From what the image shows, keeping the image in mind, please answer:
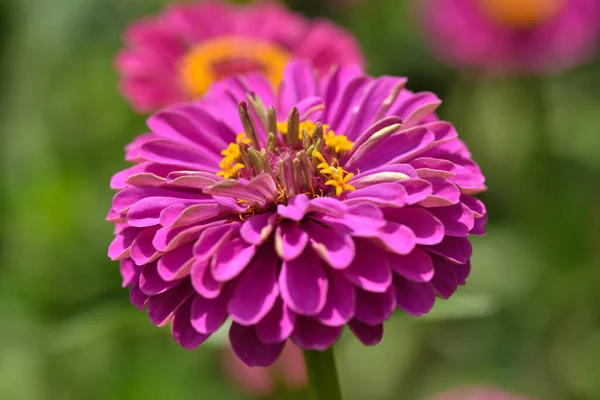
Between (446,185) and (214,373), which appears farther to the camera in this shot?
(214,373)

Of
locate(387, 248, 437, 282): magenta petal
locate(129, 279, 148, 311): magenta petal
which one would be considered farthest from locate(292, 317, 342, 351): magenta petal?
locate(129, 279, 148, 311): magenta petal

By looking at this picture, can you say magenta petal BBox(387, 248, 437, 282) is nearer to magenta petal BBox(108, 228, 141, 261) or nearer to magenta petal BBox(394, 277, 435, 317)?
magenta petal BBox(394, 277, 435, 317)

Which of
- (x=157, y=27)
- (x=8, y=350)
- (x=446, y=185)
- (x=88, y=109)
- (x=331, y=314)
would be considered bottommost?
(x=8, y=350)

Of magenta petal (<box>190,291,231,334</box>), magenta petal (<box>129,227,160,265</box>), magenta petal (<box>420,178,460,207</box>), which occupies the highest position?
magenta petal (<box>420,178,460,207</box>)

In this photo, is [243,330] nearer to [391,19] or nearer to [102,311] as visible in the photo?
[102,311]

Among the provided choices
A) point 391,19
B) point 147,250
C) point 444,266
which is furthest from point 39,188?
point 391,19

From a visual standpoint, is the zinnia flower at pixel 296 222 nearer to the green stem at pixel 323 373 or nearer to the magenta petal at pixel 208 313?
the magenta petal at pixel 208 313

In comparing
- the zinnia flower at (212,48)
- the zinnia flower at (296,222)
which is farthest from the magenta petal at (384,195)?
the zinnia flower at (212,48)
